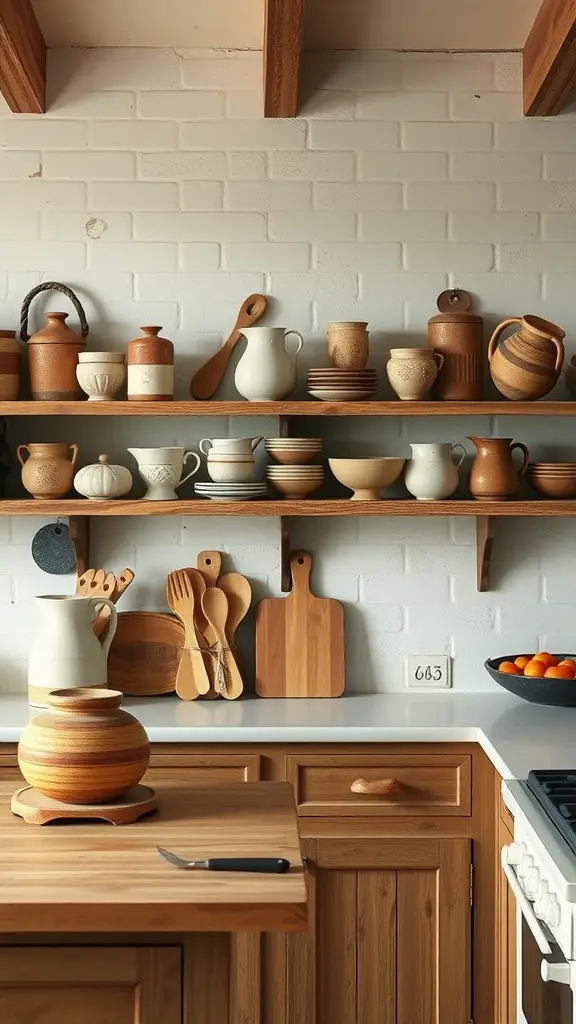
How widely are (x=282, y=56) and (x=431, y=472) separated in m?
1.15

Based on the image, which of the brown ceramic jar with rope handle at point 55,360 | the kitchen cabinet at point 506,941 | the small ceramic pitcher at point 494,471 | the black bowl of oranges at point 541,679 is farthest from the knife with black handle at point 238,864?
the brown ceramic jar with rope handle at point 55,360

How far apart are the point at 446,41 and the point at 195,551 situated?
1.63 m

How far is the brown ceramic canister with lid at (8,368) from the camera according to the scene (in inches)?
127

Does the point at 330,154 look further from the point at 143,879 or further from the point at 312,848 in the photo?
the point at 143,879

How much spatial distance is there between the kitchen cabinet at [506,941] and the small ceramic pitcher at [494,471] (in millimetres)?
861

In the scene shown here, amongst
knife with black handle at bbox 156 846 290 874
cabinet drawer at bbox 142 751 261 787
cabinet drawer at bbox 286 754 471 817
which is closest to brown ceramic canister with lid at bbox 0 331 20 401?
cabinet drawer at bbox 142 751 261 787

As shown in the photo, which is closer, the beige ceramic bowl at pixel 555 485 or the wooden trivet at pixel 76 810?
the wooden trivet at pixel 76 810

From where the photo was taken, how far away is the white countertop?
9.09 feet

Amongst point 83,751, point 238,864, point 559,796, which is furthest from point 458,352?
point 238,864

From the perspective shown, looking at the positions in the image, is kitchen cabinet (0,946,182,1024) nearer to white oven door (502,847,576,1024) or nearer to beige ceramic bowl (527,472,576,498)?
white oven door (502,847,576,1024)

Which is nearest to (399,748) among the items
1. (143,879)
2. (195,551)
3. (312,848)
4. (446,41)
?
(312,848)

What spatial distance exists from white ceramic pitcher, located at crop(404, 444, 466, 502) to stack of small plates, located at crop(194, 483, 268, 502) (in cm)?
42

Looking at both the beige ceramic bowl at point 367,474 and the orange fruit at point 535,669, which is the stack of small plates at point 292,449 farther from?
the orange fruit at point 535,669

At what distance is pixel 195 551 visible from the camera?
3.40 meters
